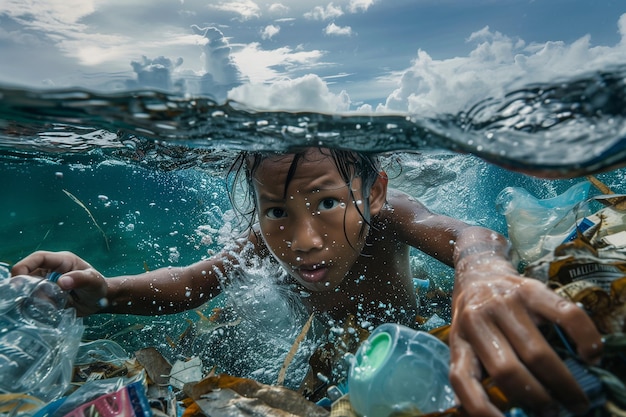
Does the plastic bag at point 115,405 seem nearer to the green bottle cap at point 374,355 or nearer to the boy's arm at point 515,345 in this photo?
the green bottle cap at point 374,355

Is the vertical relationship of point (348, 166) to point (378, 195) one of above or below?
above

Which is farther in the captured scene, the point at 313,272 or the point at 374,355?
the point at 313,272

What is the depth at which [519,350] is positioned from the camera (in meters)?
1.23

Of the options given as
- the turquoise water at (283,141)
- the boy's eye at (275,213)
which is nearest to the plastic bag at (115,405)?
the boy's eye at (275,213)

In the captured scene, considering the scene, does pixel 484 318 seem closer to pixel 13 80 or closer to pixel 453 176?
pixel 13 80

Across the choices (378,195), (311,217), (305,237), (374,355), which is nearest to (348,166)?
(378,195)

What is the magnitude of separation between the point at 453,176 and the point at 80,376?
24.6ft

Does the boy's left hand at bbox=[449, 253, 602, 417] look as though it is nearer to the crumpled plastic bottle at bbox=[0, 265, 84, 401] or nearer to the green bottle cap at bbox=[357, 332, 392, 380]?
the green bottle cap at bbox=[357, 332, 392, 380]

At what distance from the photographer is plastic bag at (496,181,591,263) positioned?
3256 mm

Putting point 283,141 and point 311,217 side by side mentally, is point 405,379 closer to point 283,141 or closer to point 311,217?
point 311,217

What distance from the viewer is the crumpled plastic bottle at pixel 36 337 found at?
2279 mm

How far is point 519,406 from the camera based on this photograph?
121cm

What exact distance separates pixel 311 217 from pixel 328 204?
0.17m

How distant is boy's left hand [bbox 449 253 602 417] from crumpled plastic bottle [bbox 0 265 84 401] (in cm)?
216
